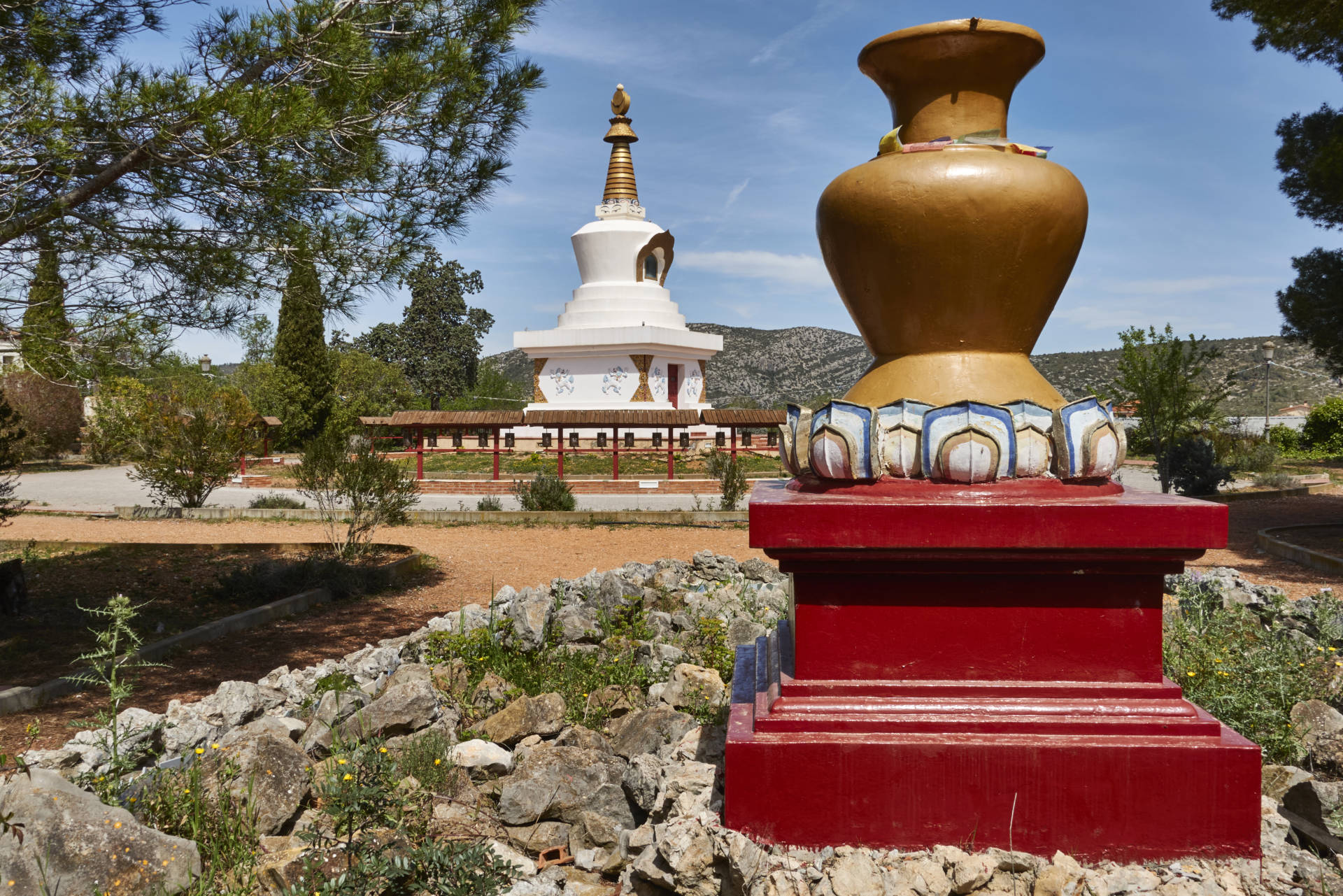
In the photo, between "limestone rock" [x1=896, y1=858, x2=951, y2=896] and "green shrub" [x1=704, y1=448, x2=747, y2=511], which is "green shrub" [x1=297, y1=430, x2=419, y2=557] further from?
"limestone rock" [x1=896, y1=858, x2=951, y2=896]

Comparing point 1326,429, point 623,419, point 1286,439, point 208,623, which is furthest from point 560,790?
point 1286,439

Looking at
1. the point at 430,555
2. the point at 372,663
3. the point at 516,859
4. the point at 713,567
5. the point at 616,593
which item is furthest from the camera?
the point at 430,555

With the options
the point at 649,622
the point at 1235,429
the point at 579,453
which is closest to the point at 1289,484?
the point at 1235,429

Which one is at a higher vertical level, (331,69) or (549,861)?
(331,69)

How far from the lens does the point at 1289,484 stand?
68.6ft

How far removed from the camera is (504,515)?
1563 cm

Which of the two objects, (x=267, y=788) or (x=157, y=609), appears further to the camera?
(x=157, y=609)

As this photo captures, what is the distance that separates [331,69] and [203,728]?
3885 mm

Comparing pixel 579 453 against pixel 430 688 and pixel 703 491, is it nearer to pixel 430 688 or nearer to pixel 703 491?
pixel 703 491

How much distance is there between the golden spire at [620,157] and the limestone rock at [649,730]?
2732 centimetres

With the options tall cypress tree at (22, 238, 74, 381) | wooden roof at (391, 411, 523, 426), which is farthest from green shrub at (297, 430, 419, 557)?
wooden roof at (391, 411, 523, 426)

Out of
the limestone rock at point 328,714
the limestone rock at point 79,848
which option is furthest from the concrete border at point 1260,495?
the limestone rock at point 79,848

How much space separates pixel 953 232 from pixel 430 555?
10.2 m

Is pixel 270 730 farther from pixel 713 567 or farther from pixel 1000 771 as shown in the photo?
pixel 713 567
